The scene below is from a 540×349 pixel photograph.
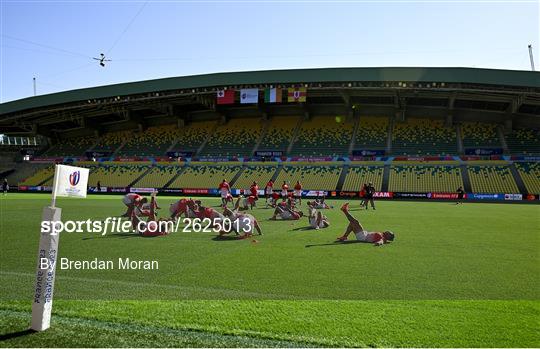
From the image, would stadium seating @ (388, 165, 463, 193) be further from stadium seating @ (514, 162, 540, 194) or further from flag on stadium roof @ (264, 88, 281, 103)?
flag on stadium roof @ (264, 88, 281, 103)

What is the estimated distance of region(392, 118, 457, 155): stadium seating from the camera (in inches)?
1608

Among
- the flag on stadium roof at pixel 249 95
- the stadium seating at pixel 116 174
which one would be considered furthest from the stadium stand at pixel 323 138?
the stadium seating at pixel 116 174

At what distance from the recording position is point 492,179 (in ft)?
116

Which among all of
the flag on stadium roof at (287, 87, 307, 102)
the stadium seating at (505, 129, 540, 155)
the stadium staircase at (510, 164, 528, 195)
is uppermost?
the flag on stadium roof at (287, 87, 307, 102)

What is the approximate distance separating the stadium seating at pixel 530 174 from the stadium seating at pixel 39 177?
2089 inches

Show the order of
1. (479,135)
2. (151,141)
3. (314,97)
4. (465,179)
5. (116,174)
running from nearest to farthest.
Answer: (465,179), (479,135), (314,97), (116,174), (151,141)

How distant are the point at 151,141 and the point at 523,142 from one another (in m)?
44.7

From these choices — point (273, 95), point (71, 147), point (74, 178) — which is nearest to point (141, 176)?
point (71, 147)

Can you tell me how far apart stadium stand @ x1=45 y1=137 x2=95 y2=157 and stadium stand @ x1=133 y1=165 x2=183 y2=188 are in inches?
570

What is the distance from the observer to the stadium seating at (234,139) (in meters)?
48.7

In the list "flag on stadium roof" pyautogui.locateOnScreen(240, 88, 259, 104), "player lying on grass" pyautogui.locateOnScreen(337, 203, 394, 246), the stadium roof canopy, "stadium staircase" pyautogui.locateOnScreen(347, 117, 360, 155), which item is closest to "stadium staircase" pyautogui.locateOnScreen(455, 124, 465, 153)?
the stadium roof canopy

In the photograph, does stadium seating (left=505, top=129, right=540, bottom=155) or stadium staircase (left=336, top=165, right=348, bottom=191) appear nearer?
stadium seating (left=505, top=129, right=540, bottom=155)

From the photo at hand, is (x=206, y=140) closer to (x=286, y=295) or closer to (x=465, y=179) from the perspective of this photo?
(x=465, y=179)

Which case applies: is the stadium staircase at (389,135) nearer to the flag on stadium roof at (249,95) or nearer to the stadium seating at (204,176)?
the flag on stadium roof at (249,95)
